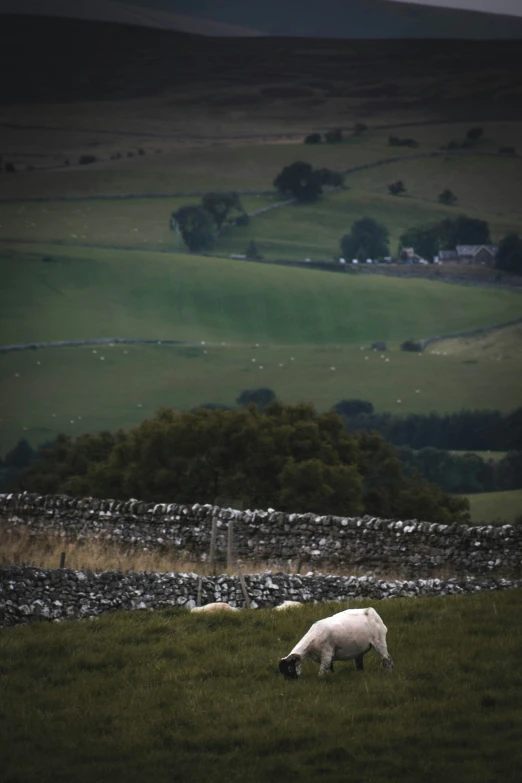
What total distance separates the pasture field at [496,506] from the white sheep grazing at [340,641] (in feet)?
381

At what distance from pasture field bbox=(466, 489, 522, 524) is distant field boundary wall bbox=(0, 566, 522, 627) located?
357 ft

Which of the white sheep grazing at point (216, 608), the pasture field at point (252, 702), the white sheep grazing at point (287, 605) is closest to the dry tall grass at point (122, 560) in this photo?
the white sheep grazing at point (287, 605)

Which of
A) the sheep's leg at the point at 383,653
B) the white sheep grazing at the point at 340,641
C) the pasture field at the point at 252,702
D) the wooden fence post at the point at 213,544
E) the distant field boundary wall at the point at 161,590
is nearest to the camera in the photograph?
Answer: the pasture field at the point at 252,702

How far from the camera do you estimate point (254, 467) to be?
58.6 meters

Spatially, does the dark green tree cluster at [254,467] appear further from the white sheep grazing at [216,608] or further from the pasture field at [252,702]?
the pasture field at [252,702]

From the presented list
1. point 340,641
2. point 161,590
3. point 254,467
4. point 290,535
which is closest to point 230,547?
point 290,535

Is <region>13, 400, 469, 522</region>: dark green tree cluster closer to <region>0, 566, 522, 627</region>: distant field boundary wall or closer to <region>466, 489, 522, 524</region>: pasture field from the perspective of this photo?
<region>0, 566, 522, 627</region>: distant field boundary wall

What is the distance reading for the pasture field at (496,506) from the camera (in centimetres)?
13738

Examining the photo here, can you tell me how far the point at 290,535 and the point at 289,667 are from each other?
13508 millimetres

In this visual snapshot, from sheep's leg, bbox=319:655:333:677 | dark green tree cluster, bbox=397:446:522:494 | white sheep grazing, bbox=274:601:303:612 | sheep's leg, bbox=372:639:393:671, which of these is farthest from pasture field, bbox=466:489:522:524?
sheep's leg, bbox=319:655:333:677

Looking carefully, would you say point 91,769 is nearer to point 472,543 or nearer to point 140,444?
point 472,543

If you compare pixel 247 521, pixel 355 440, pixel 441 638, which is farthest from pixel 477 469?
pixel 441 638

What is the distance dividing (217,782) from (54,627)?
7.55 m

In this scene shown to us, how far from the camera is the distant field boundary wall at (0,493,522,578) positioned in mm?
29359
